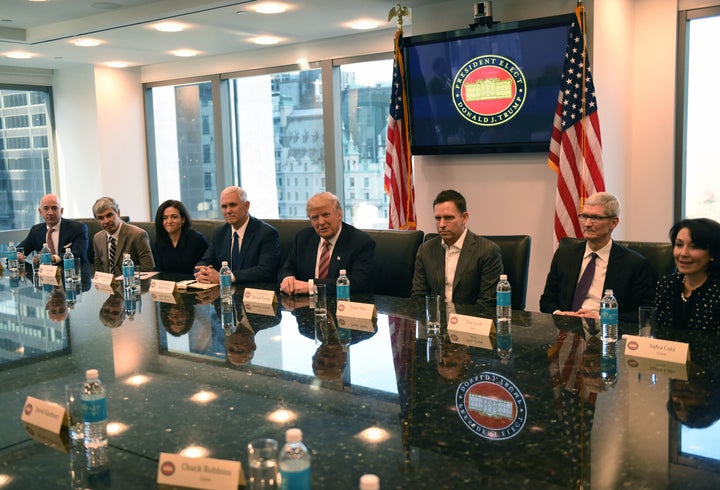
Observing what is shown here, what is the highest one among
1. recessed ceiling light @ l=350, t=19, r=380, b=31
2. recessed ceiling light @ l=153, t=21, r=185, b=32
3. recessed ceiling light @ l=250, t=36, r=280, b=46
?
recessed ceiling light @ l=250, t=36, r=280, b=46

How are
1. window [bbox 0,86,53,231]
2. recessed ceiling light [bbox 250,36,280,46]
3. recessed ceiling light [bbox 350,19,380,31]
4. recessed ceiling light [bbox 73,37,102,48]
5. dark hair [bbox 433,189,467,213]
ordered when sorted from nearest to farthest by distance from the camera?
dark hair [bbox 433,189,467,213] → recessed ceiling light [bbox 350,19,380,31] → recessed ceiling light [bbox 73,37,102,48] → recessed ceiling light [bbox 250,36,280,46] → window [bbox 0,86,53,231]

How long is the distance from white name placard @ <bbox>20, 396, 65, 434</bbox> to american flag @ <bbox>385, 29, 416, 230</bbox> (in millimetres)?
4064

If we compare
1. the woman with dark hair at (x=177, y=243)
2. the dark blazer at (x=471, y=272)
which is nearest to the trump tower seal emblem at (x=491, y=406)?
the dark blazer at (x=471, y=272)

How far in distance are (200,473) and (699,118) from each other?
4863 millimetres

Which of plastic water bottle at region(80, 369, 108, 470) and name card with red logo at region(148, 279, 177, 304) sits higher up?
plastic water bottle at region(80, 369, 108, 470)

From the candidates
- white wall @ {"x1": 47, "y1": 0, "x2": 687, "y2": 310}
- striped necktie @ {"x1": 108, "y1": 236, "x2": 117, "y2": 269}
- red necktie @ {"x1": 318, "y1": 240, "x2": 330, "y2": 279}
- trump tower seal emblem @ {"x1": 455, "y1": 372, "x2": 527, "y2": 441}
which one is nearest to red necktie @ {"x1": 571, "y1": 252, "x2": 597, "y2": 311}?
red necktie @ {"x1": 318, "y1": 240, "x2": 330, "y2": 279}

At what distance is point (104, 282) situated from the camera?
4.02m

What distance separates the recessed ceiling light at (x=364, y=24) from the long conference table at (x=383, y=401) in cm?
392

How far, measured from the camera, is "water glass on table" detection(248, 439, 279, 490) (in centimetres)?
131

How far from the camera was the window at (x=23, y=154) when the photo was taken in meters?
8.39

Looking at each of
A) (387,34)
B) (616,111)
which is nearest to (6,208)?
(387,34)

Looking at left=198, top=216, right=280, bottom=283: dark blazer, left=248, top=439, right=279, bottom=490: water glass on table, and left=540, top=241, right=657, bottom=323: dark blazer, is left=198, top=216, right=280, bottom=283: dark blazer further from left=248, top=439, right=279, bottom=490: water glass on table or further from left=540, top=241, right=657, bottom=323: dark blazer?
left=248, top=439, right=279, bottom=490: water glass on table

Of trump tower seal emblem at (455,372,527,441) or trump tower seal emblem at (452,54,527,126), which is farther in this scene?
trump tower seal emblem at (452,54,527,126)

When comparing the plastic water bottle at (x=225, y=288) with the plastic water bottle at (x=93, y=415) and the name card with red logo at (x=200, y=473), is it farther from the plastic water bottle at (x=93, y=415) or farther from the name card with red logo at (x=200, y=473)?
the name card with red logo at (x=200, y=473)
